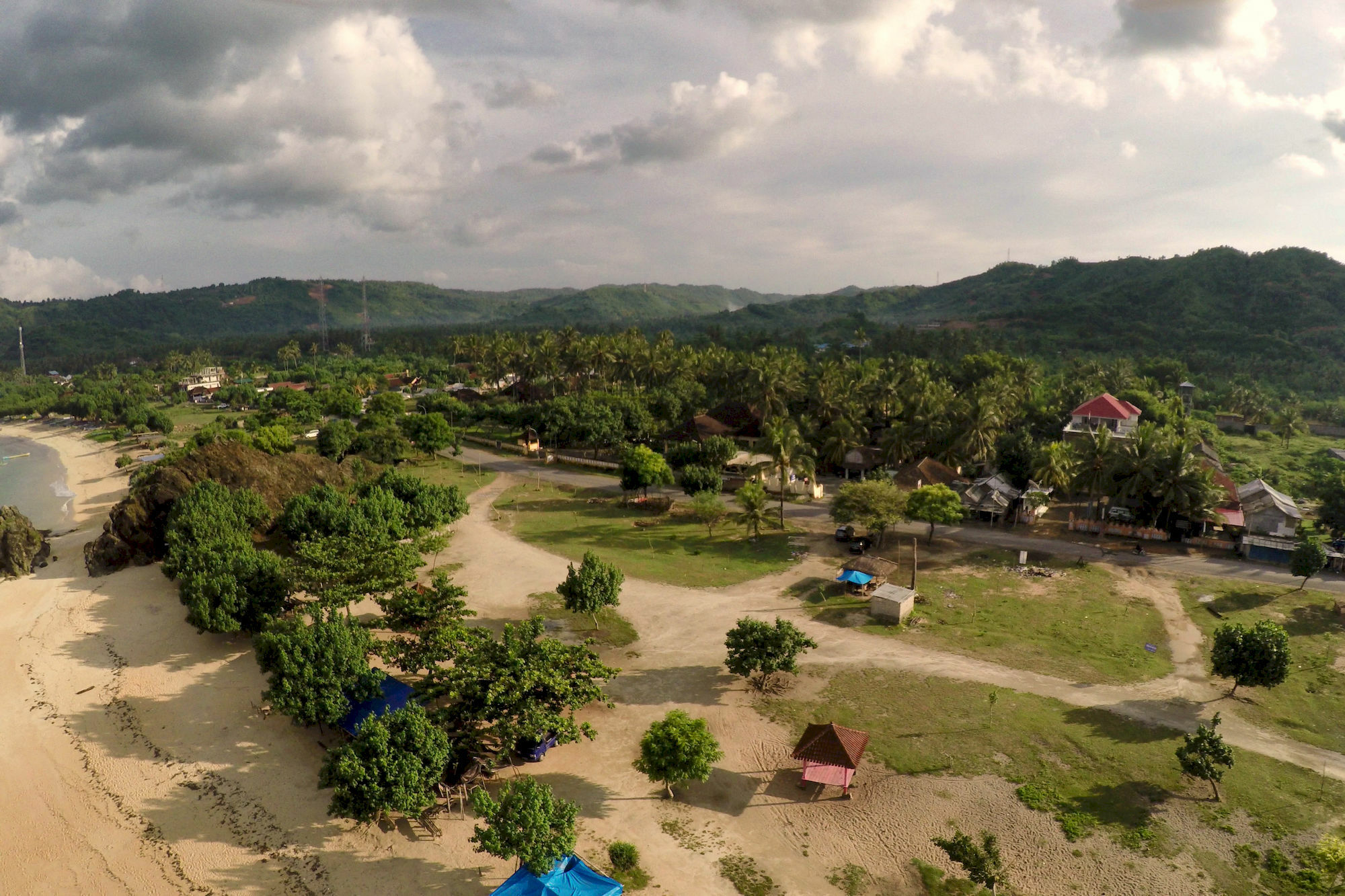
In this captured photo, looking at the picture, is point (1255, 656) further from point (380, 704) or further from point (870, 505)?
point (380, 704)

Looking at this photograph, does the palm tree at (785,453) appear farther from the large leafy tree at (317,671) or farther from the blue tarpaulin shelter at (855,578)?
the large leafy tree at (317,671)

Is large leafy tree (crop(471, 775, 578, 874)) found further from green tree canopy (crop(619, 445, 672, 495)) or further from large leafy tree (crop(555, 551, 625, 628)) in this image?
green tree canopy (crop(619, 445, 672, 495))

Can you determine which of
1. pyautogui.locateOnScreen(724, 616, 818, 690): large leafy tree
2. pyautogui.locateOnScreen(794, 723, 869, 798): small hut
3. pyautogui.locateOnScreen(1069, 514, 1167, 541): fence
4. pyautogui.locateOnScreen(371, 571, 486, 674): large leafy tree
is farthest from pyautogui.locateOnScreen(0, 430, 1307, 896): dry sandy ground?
pyautogui.locateOnScreen(1069, 514, 1167, 541): fence

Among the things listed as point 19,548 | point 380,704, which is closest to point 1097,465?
point 380,704

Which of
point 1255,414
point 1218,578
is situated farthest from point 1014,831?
point 1255,414

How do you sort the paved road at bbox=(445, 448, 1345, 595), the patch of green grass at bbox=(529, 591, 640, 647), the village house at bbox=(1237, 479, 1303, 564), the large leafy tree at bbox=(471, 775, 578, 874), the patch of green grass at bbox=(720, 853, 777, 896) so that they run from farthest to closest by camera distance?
the village house at bbox=(1237, 479, 1303, 564) → the paved road at bbox=(445, 448, 1345, 595) → the patch of green grass at bbox=(529, 591, 640, 647) → the patch of green grass at bbox=(720, 853, 777, 896) → the large leafy tree at bbox=(471, 775, 578, 874)

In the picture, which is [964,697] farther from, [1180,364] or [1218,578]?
[1180,364]
